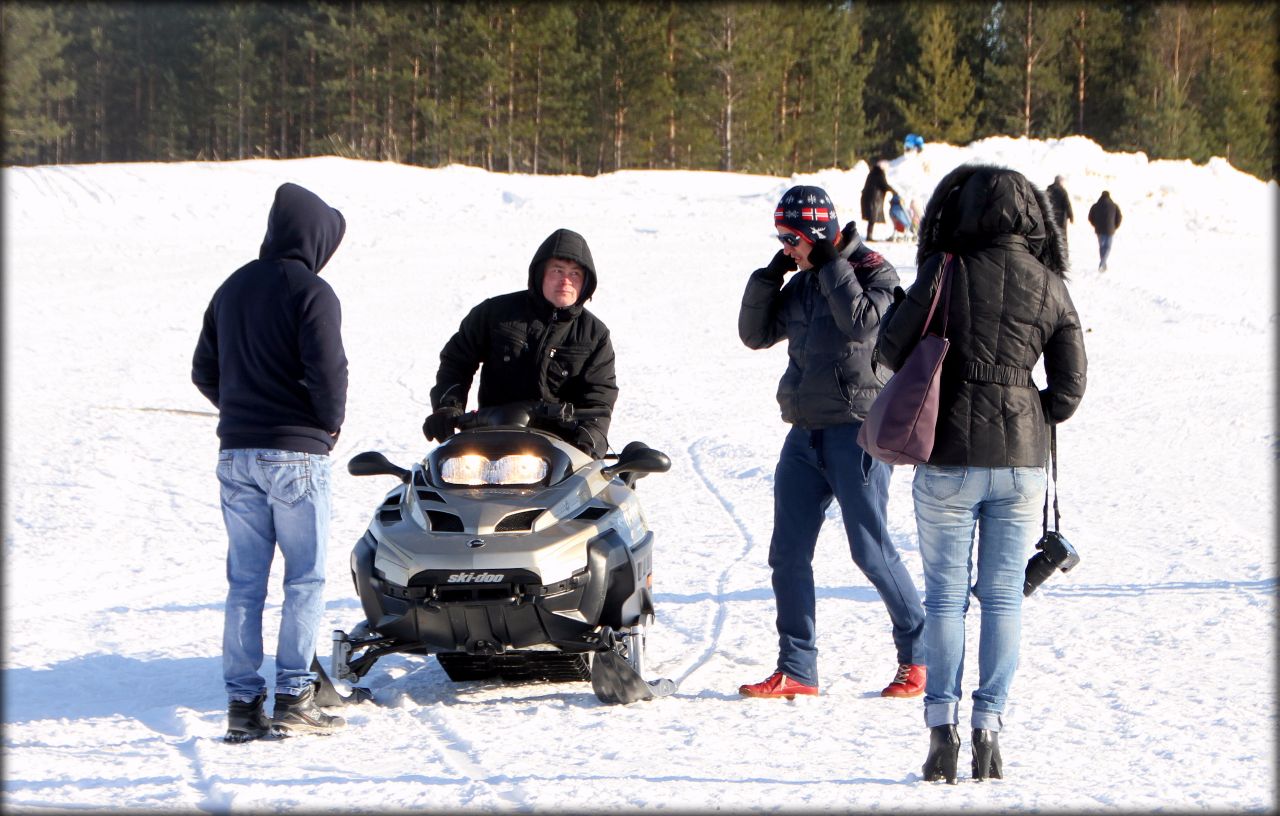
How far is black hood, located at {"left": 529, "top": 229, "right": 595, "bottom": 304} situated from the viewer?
5.91 m

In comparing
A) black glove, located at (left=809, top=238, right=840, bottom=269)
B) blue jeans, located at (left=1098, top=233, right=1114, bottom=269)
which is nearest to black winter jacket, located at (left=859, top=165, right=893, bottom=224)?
blue jeans, located at (left=1098, top=233, right=1114, bottom=269)

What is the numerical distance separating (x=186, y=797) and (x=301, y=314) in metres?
1.66

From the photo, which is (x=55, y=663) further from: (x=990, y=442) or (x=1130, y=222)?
(x=1130, y=222)

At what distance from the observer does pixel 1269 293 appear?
22.1 m

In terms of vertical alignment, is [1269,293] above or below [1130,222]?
below

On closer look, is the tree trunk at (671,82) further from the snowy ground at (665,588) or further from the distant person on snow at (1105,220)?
the snowy ground at (665,588)

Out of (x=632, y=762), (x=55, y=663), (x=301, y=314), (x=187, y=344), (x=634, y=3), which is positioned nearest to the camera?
(x=632, y=762)

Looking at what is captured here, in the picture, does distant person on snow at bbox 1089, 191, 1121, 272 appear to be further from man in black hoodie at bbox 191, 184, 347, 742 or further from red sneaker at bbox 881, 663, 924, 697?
man in black hoodie at bbox 191, 184, 347, 742

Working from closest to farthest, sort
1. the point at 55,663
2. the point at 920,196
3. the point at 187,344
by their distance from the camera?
the point at 55,663 → the point at 187,344 → the point at 920,196

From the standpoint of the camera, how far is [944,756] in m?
4.25

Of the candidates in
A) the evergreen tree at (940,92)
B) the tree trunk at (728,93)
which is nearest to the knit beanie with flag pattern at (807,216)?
the tree trunk at (728,93)

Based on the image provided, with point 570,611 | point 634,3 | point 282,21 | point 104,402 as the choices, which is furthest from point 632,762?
point 282,21

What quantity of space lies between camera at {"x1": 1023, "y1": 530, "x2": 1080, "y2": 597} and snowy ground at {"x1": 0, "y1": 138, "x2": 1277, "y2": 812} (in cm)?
55

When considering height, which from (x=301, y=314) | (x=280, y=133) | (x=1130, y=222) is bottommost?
(x=301, y=314)
